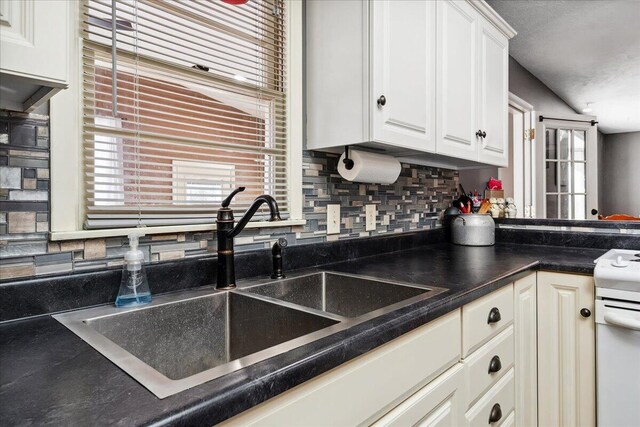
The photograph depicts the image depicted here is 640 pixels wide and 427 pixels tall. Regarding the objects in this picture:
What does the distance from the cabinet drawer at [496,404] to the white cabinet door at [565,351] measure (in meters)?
0.28

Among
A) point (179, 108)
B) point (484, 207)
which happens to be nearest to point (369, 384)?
point (179, 108)

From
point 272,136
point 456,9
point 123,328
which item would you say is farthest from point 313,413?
point 456,9

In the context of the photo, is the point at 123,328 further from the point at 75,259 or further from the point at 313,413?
the point at 313,413

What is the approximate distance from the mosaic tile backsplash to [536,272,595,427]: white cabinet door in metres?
0.79

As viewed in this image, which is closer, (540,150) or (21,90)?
(21,90)

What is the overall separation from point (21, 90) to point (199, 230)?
0.58 metres

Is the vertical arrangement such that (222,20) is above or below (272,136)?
above

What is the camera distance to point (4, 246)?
33.6 inches

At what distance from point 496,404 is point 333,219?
34.4 inches

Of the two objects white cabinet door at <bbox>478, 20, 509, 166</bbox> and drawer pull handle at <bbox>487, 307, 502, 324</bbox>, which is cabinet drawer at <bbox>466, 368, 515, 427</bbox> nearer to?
drawer pull handle at <bbox>487, 307, 502, 324</bbox>

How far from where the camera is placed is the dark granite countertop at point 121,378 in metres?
0.48

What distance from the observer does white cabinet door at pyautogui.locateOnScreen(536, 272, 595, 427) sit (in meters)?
1.49

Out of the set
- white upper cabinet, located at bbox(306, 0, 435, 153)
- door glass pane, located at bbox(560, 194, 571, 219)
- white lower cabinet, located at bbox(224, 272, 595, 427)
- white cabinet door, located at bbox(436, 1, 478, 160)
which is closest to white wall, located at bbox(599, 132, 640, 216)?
door glass pane, located at bbox(560, 194, 571, 219)

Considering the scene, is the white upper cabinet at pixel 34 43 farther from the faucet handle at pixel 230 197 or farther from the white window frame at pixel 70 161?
the faucet handle at pixel 230 197
